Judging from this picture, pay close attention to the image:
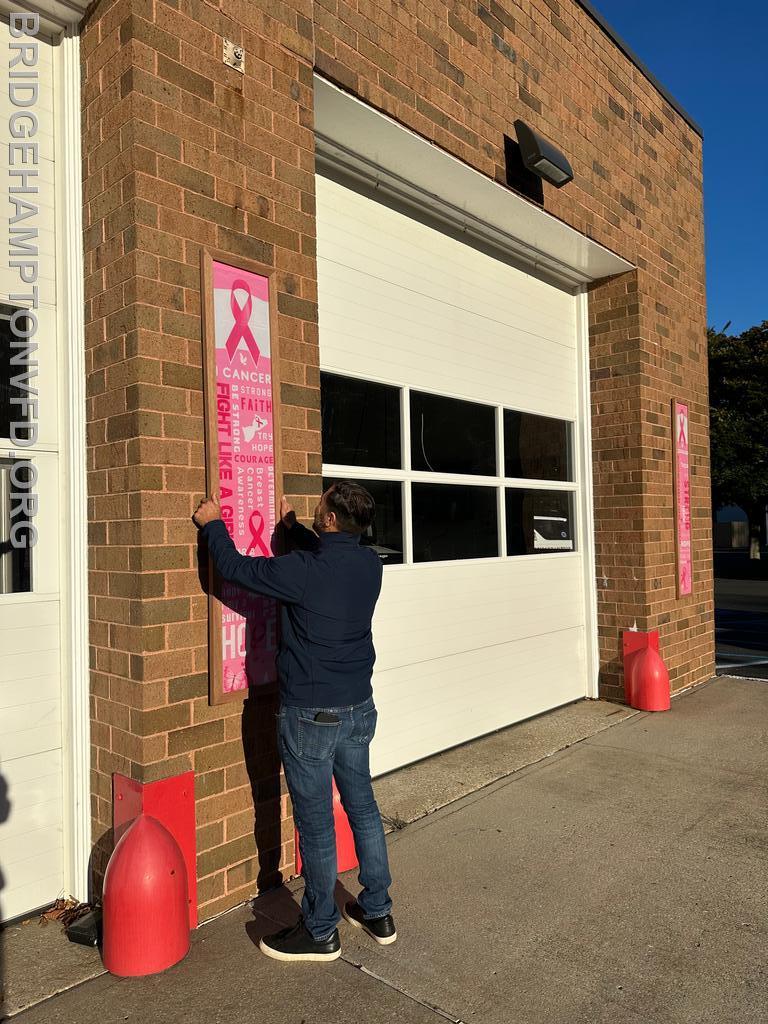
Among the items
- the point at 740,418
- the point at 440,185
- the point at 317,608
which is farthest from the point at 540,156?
the point at 740,418

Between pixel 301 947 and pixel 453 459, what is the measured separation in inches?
149

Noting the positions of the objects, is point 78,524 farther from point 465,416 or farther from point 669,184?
point 669,184

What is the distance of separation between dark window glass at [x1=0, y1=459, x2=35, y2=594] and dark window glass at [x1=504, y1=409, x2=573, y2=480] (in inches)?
165

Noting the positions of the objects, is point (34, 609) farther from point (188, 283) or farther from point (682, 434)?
point (682, 434)

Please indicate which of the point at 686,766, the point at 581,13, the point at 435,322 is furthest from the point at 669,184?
the point at 686,766

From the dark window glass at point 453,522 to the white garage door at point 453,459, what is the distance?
16 millimetres

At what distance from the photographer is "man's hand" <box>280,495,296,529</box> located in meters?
3.76

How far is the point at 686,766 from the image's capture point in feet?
17.7

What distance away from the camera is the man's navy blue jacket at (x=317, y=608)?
3.04 metres

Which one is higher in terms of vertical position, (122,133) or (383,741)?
(122,133)

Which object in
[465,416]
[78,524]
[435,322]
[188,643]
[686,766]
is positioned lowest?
[686,766]

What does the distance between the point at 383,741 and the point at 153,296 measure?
10.9 ft

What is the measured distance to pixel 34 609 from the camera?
11.4 ft

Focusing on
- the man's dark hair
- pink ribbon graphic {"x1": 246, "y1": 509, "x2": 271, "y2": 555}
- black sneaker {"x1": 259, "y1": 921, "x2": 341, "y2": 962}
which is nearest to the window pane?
pink ribbon graphic {"x1": 246, "y1": 509, "x2": 271, "y2": 555}
